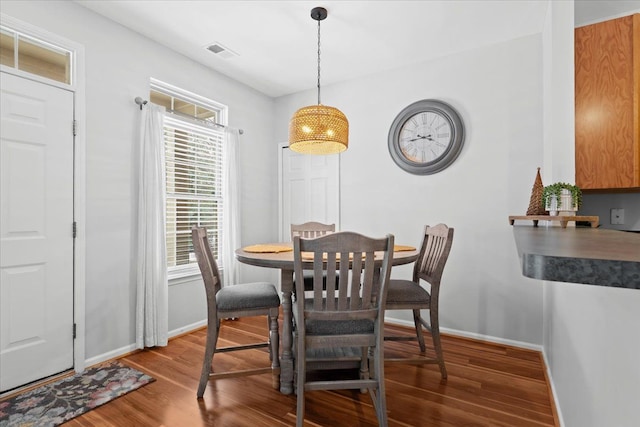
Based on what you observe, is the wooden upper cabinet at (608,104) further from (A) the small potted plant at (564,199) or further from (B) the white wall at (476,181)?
(B) the white wall at (476,181)

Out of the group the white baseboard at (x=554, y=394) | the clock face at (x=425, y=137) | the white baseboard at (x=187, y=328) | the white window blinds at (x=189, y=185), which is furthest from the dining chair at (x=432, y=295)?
the white window blinds at (x=189, y=185)

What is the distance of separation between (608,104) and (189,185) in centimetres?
348

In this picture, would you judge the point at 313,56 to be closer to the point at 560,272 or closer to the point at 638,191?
the point at 638,191

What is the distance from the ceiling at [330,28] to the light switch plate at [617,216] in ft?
4.70

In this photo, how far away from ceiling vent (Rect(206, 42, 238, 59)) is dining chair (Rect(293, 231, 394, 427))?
243cm

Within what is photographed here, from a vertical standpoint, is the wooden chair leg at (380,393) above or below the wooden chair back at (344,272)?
below

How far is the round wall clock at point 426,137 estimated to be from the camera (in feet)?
10.5

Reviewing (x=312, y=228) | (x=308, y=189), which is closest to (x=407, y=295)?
(x=312, y=228)

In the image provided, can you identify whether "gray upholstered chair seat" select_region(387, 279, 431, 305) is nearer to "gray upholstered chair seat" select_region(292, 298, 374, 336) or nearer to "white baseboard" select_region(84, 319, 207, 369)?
"gray upholstered chair seat" select_region(292, 298, 374, 336)

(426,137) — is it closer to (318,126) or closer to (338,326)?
(318,126)

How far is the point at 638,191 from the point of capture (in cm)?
216

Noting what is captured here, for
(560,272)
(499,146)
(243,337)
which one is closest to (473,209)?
(499,146)

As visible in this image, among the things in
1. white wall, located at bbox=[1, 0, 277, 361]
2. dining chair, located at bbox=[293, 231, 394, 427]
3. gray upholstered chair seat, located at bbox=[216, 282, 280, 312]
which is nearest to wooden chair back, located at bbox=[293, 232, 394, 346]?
dining chair, located at bbox=[293, 231, 394, 427]

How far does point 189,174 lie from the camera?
11.1 feet
